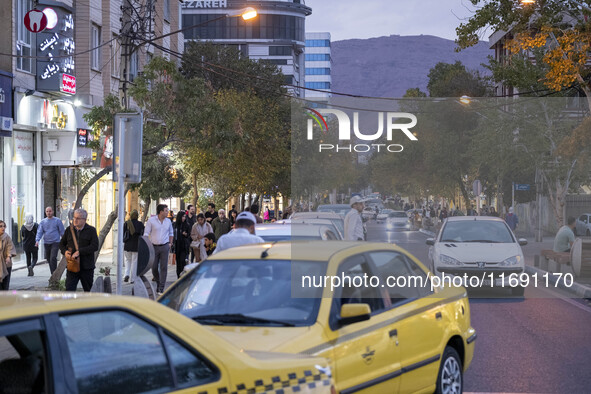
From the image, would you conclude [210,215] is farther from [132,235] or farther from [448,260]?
[448,260]

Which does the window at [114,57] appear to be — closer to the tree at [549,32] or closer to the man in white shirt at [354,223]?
the tree at [549,32]

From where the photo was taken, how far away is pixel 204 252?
23.1m

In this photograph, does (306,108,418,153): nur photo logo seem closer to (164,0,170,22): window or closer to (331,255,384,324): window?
(331,255,384,324): window

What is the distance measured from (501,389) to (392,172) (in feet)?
38.1

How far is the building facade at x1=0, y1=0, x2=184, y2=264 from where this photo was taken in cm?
2498

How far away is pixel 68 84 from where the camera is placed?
26438 mm

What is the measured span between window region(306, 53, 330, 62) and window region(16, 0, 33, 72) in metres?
164

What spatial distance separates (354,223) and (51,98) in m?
13.2

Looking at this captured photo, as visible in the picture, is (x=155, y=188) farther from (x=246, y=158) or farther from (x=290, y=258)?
(x=290, y=258)

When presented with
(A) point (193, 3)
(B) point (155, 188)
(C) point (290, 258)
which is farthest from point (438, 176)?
(A) point (193, 3)

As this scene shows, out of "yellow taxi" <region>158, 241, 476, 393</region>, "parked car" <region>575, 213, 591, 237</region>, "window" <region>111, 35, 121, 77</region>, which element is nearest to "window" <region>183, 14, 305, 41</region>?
"parked car" <region>575, 213, 591, 237</region>

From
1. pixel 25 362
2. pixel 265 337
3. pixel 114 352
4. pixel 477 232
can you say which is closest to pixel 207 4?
pixel 477 232

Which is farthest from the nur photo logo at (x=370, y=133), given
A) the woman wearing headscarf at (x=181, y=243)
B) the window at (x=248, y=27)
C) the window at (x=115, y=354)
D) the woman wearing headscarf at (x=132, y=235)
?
Answer: the window at (x=248, y=27)

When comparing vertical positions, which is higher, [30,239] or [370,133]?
[370,133]
